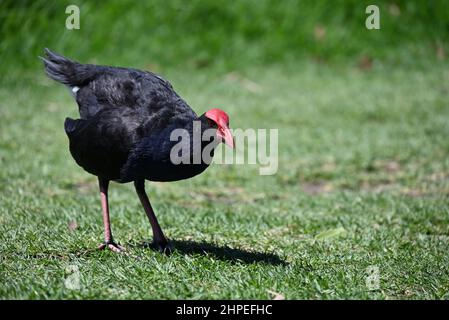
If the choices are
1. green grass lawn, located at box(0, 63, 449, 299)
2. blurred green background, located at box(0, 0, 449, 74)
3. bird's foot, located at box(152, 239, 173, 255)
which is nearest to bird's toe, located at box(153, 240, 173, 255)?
bird's foot, located at box(152, 239, 173, 255)

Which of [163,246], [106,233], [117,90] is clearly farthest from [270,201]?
[117,90]

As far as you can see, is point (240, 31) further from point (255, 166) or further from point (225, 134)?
point (225, 134)

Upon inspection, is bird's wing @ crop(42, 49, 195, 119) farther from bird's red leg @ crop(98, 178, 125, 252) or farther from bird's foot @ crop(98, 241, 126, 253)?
bird's foot @ crop(98, 241, 126, 253)

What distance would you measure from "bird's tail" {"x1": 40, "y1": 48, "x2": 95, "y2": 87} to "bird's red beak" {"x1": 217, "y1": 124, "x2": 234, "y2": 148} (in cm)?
128

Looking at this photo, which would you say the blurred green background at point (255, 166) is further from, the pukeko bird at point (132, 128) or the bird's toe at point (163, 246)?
the pukeko bird at point (132, 128)

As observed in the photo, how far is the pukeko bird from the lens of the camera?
14.8 feet

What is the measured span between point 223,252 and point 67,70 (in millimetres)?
1843

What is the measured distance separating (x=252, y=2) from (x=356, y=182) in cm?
628

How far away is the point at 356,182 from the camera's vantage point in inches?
328

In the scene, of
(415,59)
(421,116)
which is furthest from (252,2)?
(421,116)

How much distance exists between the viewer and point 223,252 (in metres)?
5.08
